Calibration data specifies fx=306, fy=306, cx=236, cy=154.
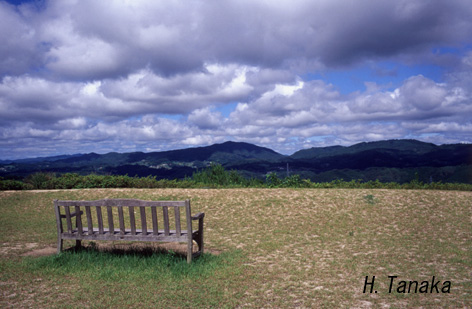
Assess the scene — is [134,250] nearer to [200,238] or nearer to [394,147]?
[200,238]

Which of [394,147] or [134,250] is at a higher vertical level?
[394,147]

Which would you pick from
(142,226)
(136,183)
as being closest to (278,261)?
(142,226)

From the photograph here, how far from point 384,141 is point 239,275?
8359 inches

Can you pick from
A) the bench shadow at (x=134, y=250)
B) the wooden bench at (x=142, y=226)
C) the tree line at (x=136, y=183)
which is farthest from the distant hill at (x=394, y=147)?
the wooden bench at (x=142, y=226)

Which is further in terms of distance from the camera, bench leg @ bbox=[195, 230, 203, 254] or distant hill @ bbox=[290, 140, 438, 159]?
distant hill @ bbox=[290, 140, 438, 159]

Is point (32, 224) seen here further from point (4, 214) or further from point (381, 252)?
point (381, 252)

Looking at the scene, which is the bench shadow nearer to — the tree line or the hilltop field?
the hilltop field

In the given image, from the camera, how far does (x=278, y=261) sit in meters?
6.32

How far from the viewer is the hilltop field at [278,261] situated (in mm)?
4512

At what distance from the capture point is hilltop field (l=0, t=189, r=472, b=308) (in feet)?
14.8

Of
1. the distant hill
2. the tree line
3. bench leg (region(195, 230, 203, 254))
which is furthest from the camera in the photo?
the distant hill

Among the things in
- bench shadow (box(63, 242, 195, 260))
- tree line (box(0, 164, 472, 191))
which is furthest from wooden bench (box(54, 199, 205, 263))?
tree line (box(0, 164, 472, 191))

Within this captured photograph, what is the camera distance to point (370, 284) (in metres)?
4.98

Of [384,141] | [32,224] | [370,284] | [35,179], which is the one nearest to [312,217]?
[370,284]
